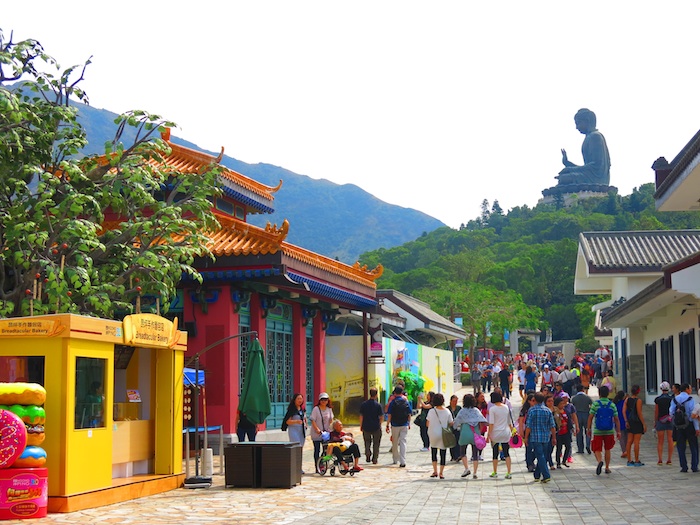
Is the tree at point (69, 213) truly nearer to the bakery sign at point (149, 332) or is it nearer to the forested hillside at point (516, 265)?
the bakery sign at point (149, 332)

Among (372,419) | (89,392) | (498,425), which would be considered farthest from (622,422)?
(89,392)

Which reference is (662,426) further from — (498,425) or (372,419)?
(372,419)

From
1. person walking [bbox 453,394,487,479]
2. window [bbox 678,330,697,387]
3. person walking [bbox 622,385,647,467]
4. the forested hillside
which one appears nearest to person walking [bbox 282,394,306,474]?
person walking [bbox 453,394,487,479]

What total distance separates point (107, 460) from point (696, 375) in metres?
17.3

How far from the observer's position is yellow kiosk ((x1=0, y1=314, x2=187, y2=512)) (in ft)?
43.7

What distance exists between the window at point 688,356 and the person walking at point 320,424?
11345 mm

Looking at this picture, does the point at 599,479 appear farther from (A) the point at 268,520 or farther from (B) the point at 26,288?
(B) the point at 26,288

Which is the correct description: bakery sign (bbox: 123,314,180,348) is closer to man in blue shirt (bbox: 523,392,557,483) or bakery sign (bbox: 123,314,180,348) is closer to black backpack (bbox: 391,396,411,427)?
black backpack (bbox: 391,396,411,427)

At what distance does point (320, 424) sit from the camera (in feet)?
65.4

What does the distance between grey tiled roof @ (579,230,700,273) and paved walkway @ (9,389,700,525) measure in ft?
64.1

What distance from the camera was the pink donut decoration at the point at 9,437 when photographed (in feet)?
40.7

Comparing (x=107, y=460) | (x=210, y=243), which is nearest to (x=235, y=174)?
(x=210, y=243)

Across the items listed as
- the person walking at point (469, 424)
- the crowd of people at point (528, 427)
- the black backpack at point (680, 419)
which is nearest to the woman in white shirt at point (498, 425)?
the crowd of people at point (528, 427)

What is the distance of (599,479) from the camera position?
17.6 m
